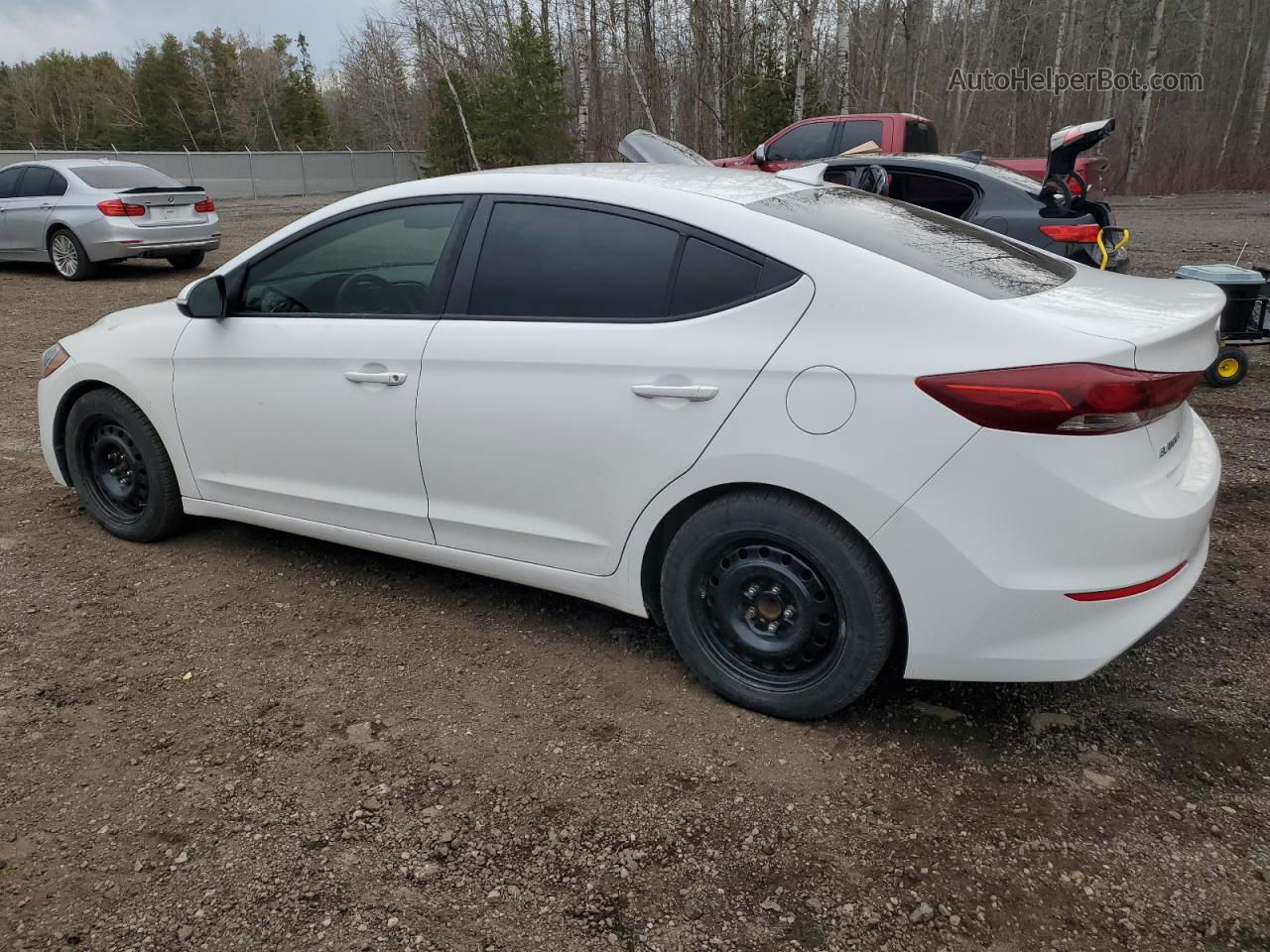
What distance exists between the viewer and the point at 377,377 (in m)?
3.35

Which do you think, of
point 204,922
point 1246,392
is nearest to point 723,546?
point 204,922

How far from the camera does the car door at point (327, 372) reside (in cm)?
337

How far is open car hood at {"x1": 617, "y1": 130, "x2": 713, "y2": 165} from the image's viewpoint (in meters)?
4.35

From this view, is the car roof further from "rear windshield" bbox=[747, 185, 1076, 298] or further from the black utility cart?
the black utility cart

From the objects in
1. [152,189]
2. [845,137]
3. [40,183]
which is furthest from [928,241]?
[40,183]

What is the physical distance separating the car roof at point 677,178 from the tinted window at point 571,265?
179mm

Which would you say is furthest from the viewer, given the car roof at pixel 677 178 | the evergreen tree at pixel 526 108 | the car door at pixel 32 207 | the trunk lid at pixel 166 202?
the evergreen tree at pixel 526 108

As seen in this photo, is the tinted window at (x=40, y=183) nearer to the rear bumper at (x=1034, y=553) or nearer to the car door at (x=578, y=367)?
the car door at (x=578, y=367)

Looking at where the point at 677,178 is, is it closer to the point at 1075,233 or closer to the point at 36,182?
the point at 1075,233

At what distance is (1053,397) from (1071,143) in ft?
15.7

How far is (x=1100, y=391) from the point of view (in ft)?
7.67

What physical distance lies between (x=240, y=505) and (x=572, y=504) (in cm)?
169

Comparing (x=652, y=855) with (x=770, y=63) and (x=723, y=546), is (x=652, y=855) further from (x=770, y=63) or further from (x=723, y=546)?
(x=770, y=63)

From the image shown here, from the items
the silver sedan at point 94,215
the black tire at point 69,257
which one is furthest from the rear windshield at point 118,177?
the black tire at point 69,257
